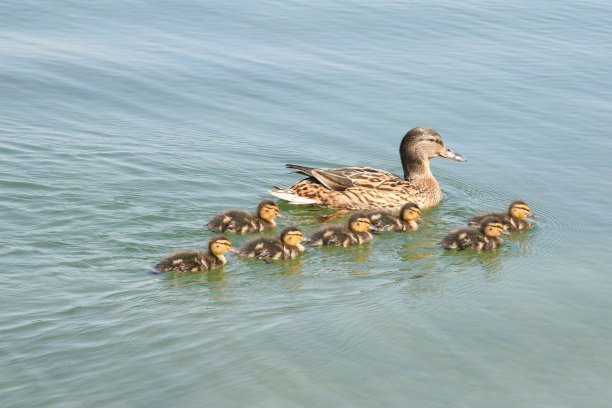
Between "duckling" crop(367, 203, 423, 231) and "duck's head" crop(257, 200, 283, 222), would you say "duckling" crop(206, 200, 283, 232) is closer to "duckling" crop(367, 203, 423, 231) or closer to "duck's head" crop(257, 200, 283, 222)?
"duck's head" crop(257, 200, 283, 222)

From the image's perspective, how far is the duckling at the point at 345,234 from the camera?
7102 mm

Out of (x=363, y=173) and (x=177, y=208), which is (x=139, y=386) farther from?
(x=363, y=173)

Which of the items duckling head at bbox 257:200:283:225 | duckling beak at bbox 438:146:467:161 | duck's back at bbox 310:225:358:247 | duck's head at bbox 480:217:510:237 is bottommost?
duck's back at bbox 310:225:358:247

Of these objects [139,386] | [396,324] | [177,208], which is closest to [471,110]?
[177,208]

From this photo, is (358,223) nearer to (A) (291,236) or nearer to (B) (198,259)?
(A) (291,236)

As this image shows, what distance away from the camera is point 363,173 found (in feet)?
27.1

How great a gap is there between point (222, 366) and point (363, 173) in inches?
140

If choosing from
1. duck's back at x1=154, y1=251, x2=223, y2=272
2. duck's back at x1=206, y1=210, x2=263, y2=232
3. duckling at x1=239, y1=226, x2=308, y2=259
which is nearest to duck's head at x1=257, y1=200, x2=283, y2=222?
duck's back at x1=206, y1=210, x2=263, y2=232

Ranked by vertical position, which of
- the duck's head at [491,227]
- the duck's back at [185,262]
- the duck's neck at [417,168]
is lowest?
the duck's back at [185,262]

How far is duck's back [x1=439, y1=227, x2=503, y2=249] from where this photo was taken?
23.0ft

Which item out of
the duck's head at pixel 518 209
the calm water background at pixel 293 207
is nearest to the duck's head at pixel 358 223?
the calm water background at pixel 293 207

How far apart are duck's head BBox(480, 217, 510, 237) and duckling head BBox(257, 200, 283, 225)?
5.26ft

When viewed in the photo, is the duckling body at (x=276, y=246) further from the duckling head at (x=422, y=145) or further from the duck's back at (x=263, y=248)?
the duckling head at (x=422, y=145)

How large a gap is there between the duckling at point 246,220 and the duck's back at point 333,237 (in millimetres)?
451
